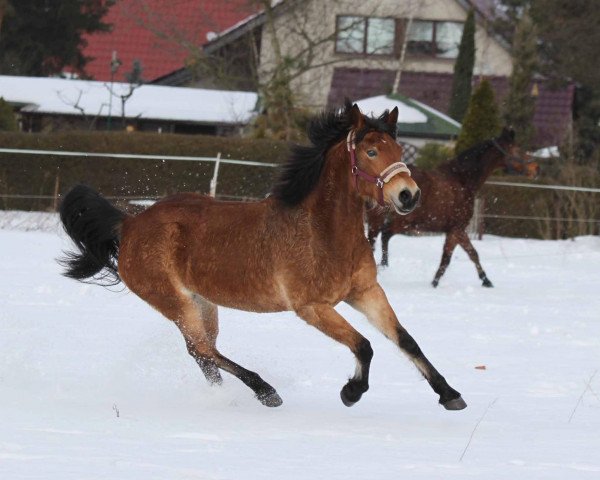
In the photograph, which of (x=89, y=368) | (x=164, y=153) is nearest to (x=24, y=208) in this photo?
(x=164, y=153)

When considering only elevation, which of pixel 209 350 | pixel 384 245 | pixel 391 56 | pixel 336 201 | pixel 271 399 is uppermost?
pixel 391 56

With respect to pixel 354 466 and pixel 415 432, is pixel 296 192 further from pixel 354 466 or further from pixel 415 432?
pixel 354 466

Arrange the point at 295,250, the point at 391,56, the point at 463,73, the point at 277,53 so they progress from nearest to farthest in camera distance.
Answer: the point at 295,250
the point at 277,53
the point at 463,73
the point at 391,56

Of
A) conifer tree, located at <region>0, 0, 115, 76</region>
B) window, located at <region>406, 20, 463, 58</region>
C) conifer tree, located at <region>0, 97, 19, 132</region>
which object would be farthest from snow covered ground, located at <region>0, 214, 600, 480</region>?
conifer tree, located at <region>0, 0, 115, 76</region>

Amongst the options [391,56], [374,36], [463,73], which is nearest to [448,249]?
[463,73]

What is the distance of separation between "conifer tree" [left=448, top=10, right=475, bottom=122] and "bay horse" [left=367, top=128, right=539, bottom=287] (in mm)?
20641

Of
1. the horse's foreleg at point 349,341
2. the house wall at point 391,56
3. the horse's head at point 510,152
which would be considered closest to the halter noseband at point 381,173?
the horse's foreleg at point 349,341

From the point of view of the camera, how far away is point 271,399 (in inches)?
245

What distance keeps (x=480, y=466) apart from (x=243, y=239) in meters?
2.10

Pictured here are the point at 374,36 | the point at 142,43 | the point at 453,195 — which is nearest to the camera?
the point at 453,195

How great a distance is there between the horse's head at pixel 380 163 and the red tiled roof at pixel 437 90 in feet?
97.9

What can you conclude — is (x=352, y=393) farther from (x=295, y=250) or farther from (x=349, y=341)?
(x=295, y=250)

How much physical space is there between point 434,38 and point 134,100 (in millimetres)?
9686

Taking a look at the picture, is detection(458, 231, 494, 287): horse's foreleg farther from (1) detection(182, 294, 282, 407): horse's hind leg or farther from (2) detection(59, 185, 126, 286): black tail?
(1) detection(182, 294, 282, 407): horse's hind leg
